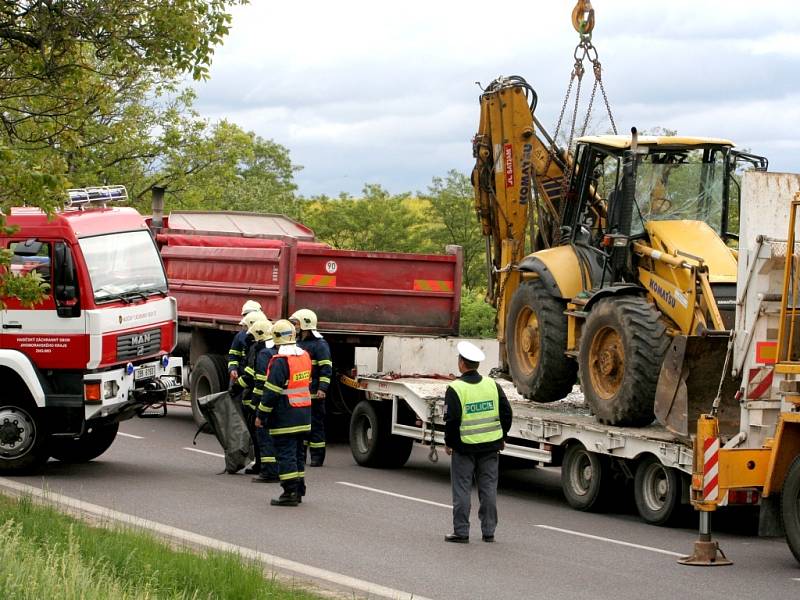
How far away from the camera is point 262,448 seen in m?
15.5

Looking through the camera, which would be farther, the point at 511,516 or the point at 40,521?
the point at 511,516

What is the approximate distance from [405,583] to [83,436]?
751cm

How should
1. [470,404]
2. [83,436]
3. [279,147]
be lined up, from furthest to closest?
[279,147], [83,436], [470,404]

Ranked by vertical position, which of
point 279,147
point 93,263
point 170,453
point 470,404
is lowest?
point 170,453

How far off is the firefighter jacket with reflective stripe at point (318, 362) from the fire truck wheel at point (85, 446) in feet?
7.92

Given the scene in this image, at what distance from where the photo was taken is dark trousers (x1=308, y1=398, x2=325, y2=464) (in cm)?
1700

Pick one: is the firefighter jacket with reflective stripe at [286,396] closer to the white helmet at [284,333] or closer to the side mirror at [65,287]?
the white helmet at [284,333]

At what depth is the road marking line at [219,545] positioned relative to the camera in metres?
9.62

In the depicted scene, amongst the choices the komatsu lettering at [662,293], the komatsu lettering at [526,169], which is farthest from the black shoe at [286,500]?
the komatsu lettering at [526,169]

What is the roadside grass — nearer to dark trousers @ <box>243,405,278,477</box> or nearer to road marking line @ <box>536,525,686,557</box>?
road marking line @ <box>536,525,686,557</box>

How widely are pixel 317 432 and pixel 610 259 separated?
445cm

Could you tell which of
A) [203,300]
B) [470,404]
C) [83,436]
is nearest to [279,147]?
[203,300]

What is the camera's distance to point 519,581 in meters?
10.3

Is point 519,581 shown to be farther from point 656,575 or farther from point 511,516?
point 511,516
